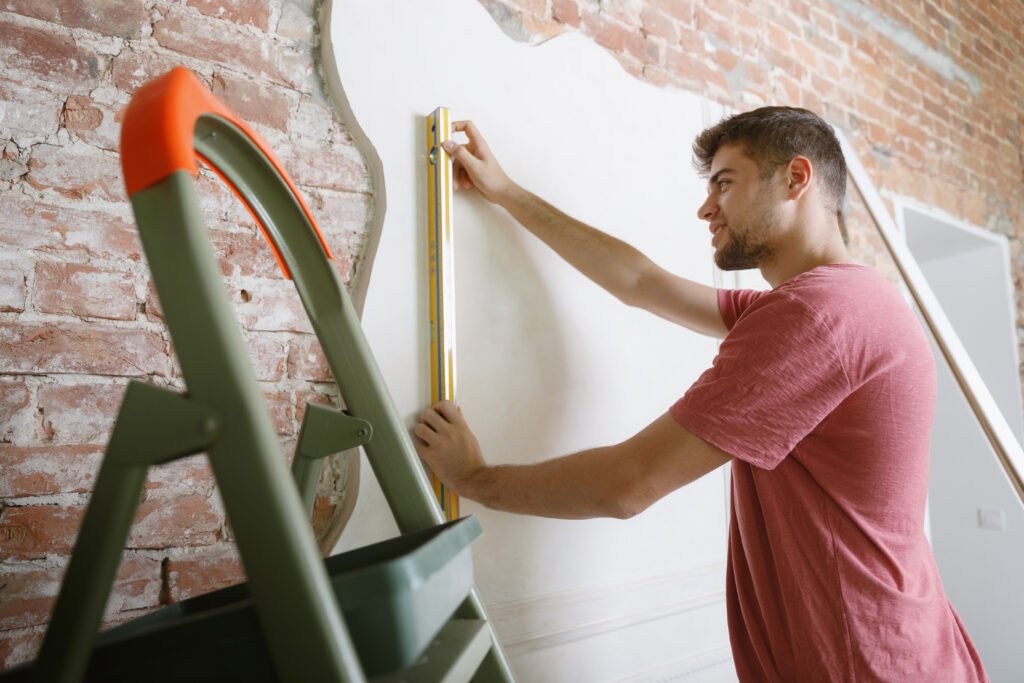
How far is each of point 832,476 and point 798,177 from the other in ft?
2.01

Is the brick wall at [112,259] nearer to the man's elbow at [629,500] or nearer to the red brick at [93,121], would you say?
the red brick at [93,121]

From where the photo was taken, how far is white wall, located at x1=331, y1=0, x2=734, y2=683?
1.25 meters

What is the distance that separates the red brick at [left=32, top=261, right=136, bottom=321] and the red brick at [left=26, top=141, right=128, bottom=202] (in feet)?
0.35

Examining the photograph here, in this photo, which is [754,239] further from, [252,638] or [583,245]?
[252,638]

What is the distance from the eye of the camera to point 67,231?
94 centimetres

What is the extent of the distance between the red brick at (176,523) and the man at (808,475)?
0.36 m

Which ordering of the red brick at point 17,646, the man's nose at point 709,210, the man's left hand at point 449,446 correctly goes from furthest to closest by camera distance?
the man's nose at point 709,210 → the man's left hand at point 449,446 → the red brick at point 17,646

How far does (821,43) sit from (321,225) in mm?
1969

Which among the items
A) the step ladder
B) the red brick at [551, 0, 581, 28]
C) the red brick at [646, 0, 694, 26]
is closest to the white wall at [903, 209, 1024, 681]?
the red brick at [646, 0, 694, 26]

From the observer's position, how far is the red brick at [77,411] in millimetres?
902

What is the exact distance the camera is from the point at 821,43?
2.29 metres

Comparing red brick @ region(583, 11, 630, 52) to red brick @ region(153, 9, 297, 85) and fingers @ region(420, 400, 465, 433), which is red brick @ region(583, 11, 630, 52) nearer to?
red brick @ region(153, 9, 297, 85)

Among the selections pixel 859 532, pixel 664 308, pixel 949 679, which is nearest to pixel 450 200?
pixel 664 308

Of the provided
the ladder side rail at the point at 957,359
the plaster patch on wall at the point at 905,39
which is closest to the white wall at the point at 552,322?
the ladder side rail at the point at 957,359
